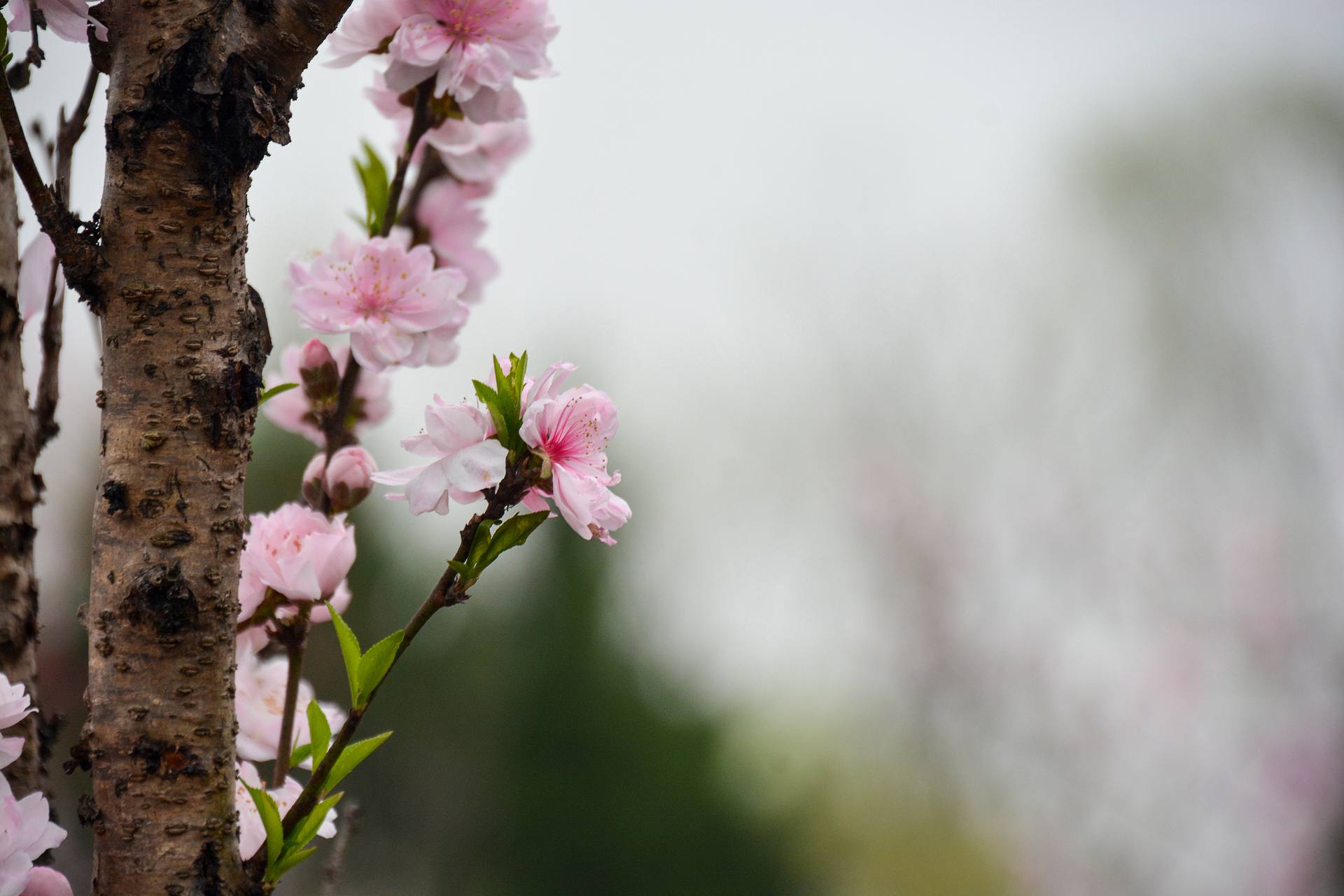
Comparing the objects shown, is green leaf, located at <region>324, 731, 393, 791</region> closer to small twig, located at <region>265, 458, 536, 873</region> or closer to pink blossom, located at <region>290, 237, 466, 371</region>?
small twig, located at <region>265, 458, 536, 873</region>

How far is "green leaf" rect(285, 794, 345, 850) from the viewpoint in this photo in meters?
0.57

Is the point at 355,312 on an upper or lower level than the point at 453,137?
lower

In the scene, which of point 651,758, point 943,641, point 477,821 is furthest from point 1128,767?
point 477,821

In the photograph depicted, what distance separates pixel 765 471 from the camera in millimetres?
7391

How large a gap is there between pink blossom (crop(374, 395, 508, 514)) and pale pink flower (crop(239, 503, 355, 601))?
112mm

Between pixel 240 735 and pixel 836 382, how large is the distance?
19.0 ft

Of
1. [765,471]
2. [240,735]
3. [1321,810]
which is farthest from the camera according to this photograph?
[765,471]

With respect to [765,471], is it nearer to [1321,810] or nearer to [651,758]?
[651,758]

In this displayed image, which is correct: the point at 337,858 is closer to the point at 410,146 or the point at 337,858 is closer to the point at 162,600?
the point at 162,600

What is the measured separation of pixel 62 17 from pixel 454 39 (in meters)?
0.27

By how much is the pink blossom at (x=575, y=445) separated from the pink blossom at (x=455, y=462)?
0.03m

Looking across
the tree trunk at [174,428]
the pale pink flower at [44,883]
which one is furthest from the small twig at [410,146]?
the pale pink flower at [44,883]

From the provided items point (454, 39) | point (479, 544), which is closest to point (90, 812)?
point (479, 544)

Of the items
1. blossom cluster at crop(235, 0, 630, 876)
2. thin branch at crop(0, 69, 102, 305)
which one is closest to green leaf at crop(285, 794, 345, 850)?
blossom cluster at crop(235, 0, 630, 876)
